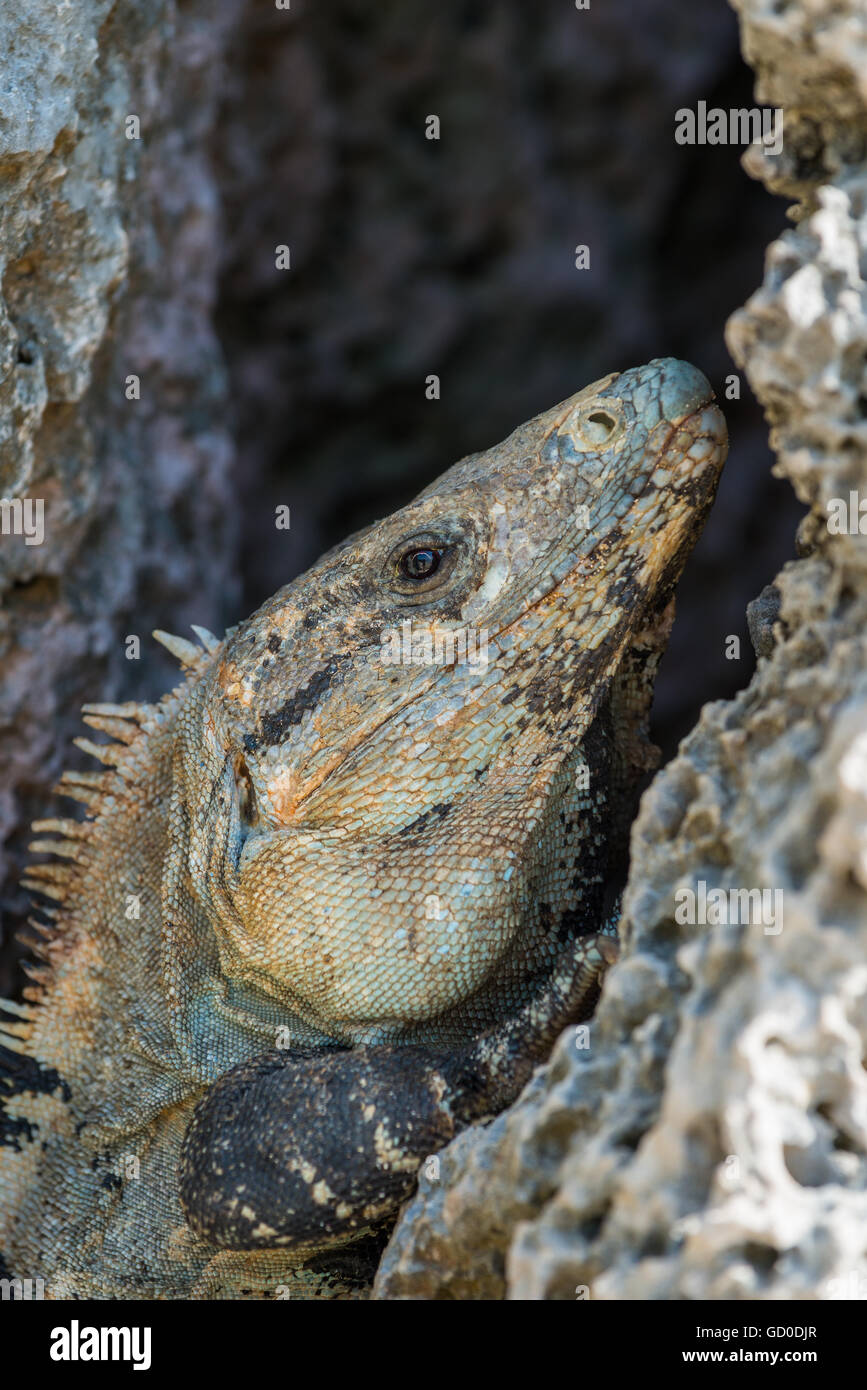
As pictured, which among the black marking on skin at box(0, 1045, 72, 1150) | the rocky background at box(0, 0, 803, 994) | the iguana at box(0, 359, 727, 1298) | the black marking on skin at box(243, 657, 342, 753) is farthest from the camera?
the rocky background at box(0, 0, 803, 994)

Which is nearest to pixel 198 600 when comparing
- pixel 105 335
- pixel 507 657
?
pixel 105 335

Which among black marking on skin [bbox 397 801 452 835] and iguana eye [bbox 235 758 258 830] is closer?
black marking on skin [bbox 397 801 452 835]

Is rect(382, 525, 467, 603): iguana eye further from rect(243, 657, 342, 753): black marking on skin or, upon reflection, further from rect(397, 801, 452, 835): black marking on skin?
rect(397, 801, 452, 835): black marking on skin

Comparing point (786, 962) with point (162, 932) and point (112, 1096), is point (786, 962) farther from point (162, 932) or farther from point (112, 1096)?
point (112, 1096)

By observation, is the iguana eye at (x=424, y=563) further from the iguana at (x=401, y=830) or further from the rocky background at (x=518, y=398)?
the rocky background at (x=518, y=398)

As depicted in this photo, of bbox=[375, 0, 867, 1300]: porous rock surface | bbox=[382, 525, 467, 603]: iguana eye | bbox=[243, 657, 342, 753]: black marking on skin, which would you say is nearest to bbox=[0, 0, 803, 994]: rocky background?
bbox=[243, 657, 342, 753]: black marking on skin

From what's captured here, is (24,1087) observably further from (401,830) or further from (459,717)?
(459,717)

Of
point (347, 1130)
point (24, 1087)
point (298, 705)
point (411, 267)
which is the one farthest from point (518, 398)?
point (347, 1130)
